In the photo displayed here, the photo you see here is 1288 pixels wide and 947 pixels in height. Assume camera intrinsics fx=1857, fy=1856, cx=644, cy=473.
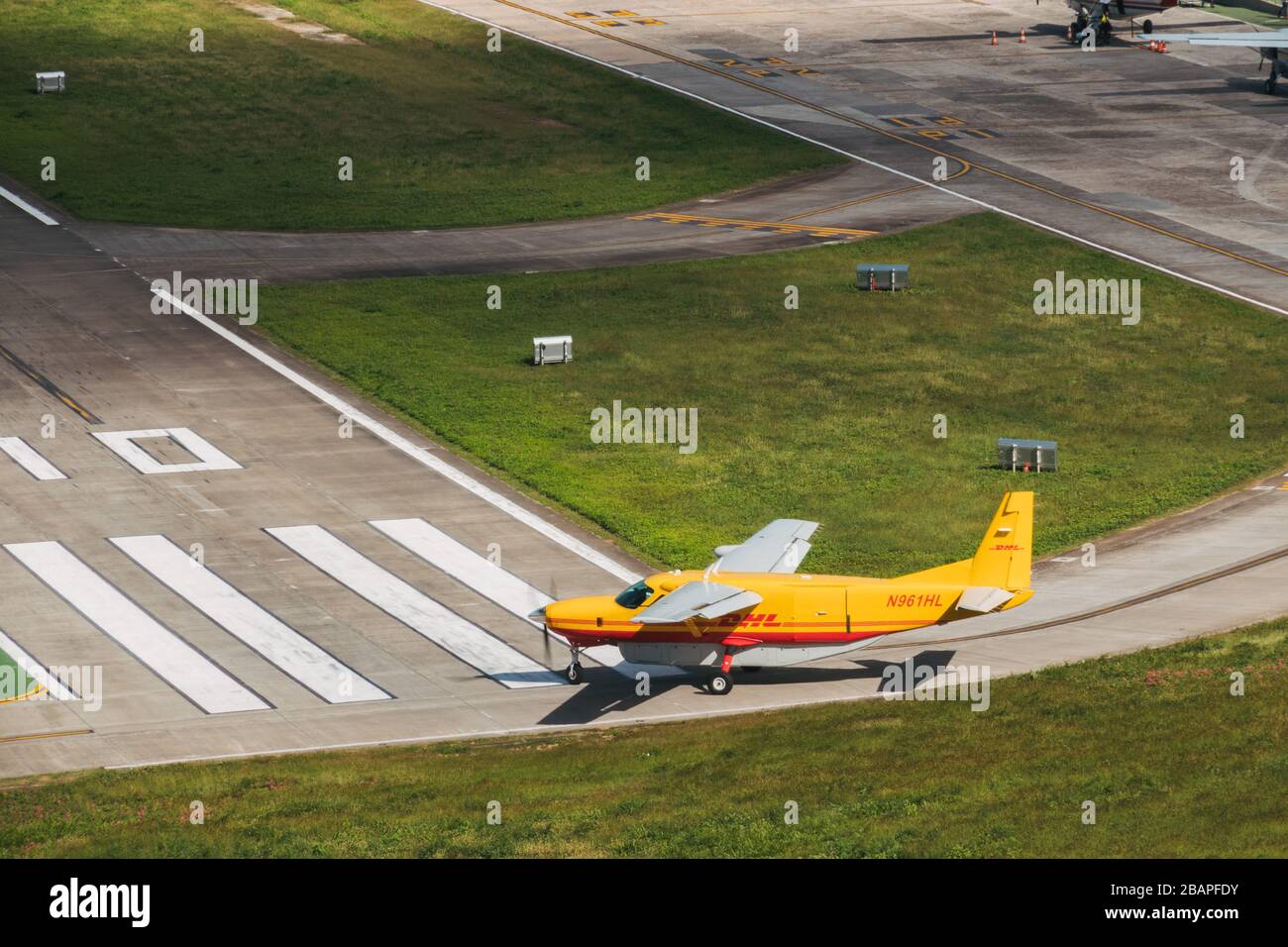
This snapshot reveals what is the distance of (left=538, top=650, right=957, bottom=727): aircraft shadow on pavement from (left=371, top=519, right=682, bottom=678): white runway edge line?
1.94 ft

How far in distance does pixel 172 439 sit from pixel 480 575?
15.6m

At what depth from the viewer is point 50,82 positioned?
4124 inches

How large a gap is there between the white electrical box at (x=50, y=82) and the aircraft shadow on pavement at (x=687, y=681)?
72607 mm

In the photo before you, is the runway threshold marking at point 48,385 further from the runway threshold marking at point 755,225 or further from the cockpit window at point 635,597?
the runway threshold marking at point 755,225

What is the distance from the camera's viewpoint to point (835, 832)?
32031 millimetres

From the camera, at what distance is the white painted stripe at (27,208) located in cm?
8600

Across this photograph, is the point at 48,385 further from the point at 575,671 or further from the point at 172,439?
the point at 575,671

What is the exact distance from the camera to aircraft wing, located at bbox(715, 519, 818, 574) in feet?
146

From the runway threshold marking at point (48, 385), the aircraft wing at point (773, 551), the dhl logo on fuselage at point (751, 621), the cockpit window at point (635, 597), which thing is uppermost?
the runway threshold marking at point (48, 385)
